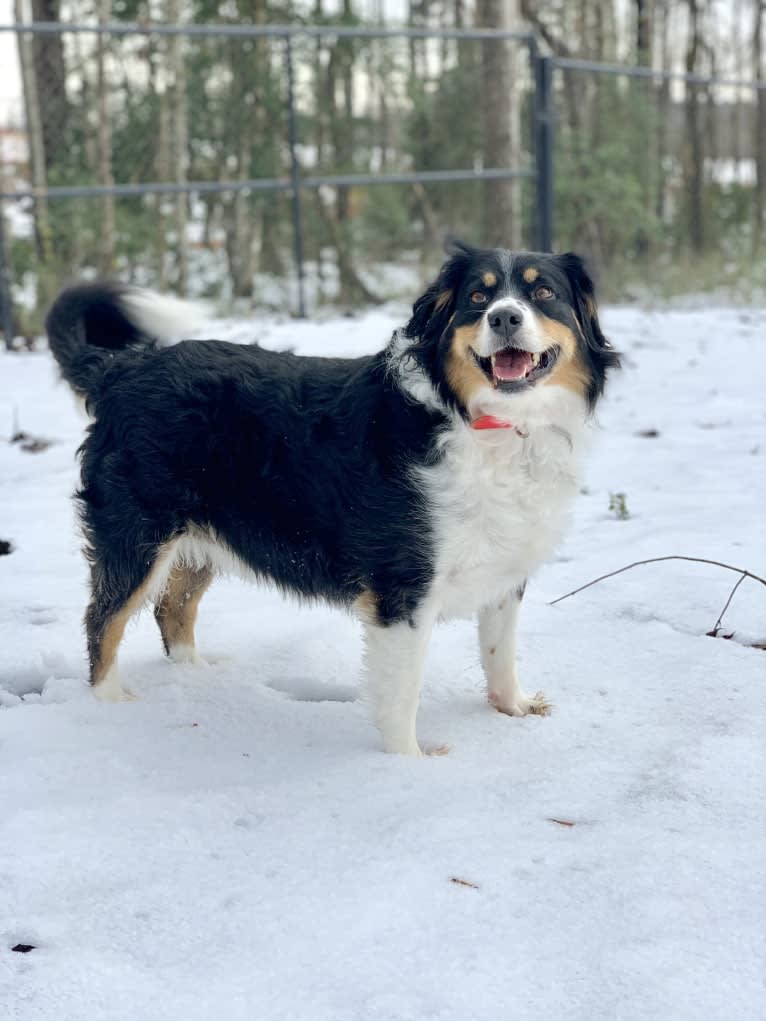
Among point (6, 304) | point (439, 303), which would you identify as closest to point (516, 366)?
point (439, 303)

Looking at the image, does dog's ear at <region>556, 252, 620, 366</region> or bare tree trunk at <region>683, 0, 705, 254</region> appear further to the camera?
bare tree trunk at <region>683, 0, 705, 254</region>

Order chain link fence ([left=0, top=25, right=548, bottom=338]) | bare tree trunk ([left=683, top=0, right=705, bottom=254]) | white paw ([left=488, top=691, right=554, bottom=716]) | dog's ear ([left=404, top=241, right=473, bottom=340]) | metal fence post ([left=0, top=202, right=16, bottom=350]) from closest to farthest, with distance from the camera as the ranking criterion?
dog's ear ([left=404, top=241, right=473, bottom=340]) → white paw ([left=488, top=691, right=554, bottom=716]) → metal fence post ([left=0, top=202, right=16, bottom=350]) → chain link fence ([left=0, top=25, right=548, bottom=338]) → bare tree trunk ([left=683, top=0, right=705, bottom=254])

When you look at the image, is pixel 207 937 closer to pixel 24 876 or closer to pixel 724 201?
pixel 24 876

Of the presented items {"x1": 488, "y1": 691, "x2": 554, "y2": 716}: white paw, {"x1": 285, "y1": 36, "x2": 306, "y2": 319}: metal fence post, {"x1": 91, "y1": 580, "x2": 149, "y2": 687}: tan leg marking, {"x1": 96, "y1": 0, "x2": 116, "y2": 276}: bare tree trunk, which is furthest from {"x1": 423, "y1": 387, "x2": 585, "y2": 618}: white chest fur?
{"x1": 96, "y1": 0, "x2": 116, "y2": 276}: bare tree trunk

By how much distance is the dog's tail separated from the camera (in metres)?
3.31

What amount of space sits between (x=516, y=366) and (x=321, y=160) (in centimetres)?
1146

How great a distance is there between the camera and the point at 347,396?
289 cm

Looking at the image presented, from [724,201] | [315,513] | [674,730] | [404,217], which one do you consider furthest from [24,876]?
[724,201]

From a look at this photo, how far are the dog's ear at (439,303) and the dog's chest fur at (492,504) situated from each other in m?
0.31

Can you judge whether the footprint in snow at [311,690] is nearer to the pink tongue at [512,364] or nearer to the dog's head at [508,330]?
the dog's head at [508,330]

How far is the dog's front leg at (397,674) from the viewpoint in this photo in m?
2.77

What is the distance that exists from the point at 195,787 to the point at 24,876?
0.51 m

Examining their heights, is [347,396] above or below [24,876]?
above

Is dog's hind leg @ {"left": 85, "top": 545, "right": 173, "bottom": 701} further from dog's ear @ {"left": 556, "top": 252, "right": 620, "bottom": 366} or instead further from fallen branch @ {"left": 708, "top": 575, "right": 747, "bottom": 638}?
fallen branch @ {"left": 708, "top": 575, "right": 747, "bottom": 638}
